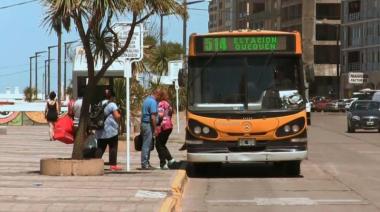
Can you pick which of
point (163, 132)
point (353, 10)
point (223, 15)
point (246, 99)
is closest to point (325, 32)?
point (353, 10)

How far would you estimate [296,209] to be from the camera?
12.8 metres

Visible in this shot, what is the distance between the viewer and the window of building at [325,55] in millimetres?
120312

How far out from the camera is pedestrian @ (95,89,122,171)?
1775 centimetres

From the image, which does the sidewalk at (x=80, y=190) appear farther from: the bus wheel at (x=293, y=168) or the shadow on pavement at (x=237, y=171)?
the bus wheel at (x=293, y=168)

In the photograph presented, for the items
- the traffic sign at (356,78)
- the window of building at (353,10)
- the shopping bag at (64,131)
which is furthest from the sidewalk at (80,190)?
the window of building at (353,10)

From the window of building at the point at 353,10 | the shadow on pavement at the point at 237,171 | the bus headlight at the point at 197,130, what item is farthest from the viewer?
the window of building at the point at 353,10

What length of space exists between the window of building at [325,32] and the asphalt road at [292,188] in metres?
98.2

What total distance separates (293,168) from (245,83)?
223 cm

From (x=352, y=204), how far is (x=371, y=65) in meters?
92.5

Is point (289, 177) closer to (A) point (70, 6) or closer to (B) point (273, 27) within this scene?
(A) point (70, 6)

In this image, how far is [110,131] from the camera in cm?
1783

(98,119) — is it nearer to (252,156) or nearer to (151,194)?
(252,156)

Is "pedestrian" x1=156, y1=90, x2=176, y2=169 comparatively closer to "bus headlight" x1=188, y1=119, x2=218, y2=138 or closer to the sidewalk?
the sidewalk

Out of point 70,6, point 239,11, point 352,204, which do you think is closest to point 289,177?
point 352,204
